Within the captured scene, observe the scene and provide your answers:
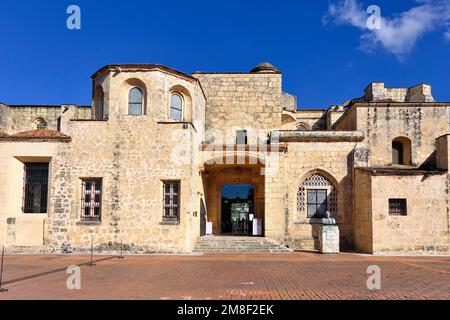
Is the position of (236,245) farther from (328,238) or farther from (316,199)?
(316,199)

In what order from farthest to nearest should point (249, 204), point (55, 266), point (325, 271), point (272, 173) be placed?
point (249, 204)
point (272, 173)
point (55, 266)
point (325, 271)

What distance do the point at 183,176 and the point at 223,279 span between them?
828cm

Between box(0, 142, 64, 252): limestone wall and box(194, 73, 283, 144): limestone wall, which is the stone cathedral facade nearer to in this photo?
box(0, 142, 64, 252): limestone wall

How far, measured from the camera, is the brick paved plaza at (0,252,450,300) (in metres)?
8.86

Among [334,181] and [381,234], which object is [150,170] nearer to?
[334,181]

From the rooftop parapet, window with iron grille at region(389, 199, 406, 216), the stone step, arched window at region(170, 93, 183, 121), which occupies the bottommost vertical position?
the stone step

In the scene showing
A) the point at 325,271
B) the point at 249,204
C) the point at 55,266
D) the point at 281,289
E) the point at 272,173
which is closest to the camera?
the point at 281,289

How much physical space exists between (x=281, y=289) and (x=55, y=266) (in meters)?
7.99

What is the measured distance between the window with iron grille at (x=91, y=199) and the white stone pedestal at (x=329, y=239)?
10235mm

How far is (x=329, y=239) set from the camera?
761 inches

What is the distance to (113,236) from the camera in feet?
60.6

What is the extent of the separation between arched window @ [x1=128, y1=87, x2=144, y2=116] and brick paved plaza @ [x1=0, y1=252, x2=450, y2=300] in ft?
22.9

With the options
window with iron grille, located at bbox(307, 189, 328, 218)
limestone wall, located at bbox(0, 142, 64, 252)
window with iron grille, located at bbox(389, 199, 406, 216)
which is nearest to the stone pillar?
window with iron grille, located at bbox(307, 189, 328, 218)
